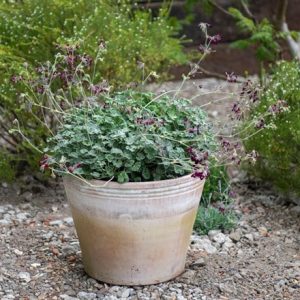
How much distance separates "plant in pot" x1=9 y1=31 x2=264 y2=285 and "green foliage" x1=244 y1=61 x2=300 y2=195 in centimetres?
91

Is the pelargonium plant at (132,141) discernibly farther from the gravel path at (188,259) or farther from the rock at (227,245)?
the rock at (227,245)

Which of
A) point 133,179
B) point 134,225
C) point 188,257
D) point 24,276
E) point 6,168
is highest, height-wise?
point 133,179

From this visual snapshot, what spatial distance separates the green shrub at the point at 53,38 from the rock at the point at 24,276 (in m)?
1.03

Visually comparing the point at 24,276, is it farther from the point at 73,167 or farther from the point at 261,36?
the point at 261,36

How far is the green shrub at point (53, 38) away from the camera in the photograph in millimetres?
4406

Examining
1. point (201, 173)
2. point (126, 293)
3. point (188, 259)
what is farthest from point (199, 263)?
point (201, 173)

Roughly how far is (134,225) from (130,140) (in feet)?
1.25

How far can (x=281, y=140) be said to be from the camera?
14.2ft

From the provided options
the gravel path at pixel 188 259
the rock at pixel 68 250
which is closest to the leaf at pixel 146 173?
the gravel path at pixel 188 259

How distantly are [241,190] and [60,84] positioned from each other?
1.39 metres

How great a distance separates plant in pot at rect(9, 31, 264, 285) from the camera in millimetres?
3223

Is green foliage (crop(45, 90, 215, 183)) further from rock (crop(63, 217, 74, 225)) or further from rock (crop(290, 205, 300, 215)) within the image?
rock (crop(290, 205, 300, 215))

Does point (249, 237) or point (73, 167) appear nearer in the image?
point (73, 167)

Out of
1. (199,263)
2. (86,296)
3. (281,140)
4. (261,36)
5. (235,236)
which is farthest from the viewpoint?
(261,36)
